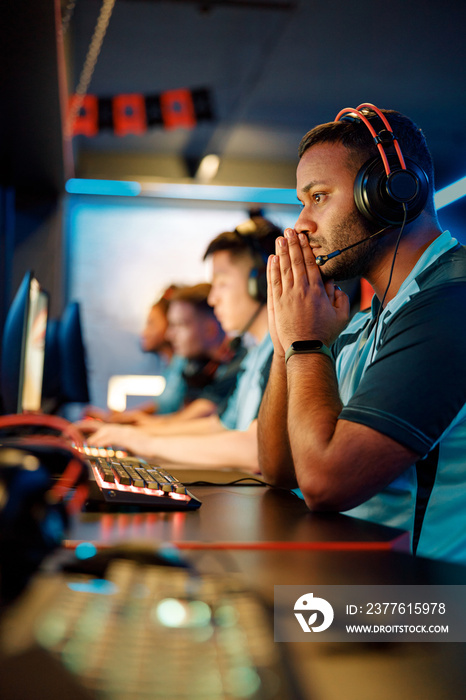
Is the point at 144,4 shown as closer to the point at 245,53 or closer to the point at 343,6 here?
the point at 245,53

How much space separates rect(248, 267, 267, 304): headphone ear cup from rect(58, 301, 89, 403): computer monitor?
0.78 metres

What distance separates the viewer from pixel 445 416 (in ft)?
2.68

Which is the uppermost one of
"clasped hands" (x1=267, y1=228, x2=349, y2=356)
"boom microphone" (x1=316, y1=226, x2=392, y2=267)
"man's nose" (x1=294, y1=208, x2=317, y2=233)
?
"man's nose" (x1=294, y1=208, x2=317, y2=233)

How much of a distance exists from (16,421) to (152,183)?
4.32 m

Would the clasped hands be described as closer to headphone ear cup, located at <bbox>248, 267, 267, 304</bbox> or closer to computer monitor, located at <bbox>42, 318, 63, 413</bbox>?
headphone ear cup, located at <bbox>248, 267, 267, 304</bbox>

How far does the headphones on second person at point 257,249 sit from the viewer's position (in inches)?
76.8

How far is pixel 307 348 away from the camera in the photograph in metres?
0.98

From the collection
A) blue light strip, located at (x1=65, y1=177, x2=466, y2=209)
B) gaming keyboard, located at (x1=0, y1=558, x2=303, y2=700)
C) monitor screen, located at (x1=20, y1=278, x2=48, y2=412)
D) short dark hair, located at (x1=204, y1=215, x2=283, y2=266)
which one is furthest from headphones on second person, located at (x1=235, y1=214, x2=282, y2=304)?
blue light strip, located at (x1=65, y1=177, x2=466, y2=209)

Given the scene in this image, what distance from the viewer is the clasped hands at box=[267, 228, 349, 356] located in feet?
3.32

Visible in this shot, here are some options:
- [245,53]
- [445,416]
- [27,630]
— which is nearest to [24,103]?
[245,53]

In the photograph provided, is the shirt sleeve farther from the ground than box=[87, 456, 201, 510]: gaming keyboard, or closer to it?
farther from the ground

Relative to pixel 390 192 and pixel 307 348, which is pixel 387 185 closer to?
pixel 390 192

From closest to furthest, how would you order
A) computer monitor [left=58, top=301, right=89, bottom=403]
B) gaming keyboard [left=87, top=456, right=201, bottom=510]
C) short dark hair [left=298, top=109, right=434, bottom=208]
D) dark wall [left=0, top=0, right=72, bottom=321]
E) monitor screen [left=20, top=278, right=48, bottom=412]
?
gaming keyboard [left=87, top=456, right=201, bottom=510] < short dark hair [left=298, top=109, right=434, bottom=208] < monitor screen [left=20, top=278, right=48, bottom=412] < dark wall [left=0, top=0, right=72, bottom=321] < computer monitor [left=58, top=301, right=89, bottom=403]

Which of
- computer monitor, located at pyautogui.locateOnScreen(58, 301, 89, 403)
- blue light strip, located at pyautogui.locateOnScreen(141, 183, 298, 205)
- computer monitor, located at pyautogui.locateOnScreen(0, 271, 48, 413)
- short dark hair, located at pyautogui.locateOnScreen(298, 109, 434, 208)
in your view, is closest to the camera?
short dark hair, located at pyautogui.locateOnScreen(298, 109, 434, 208)
